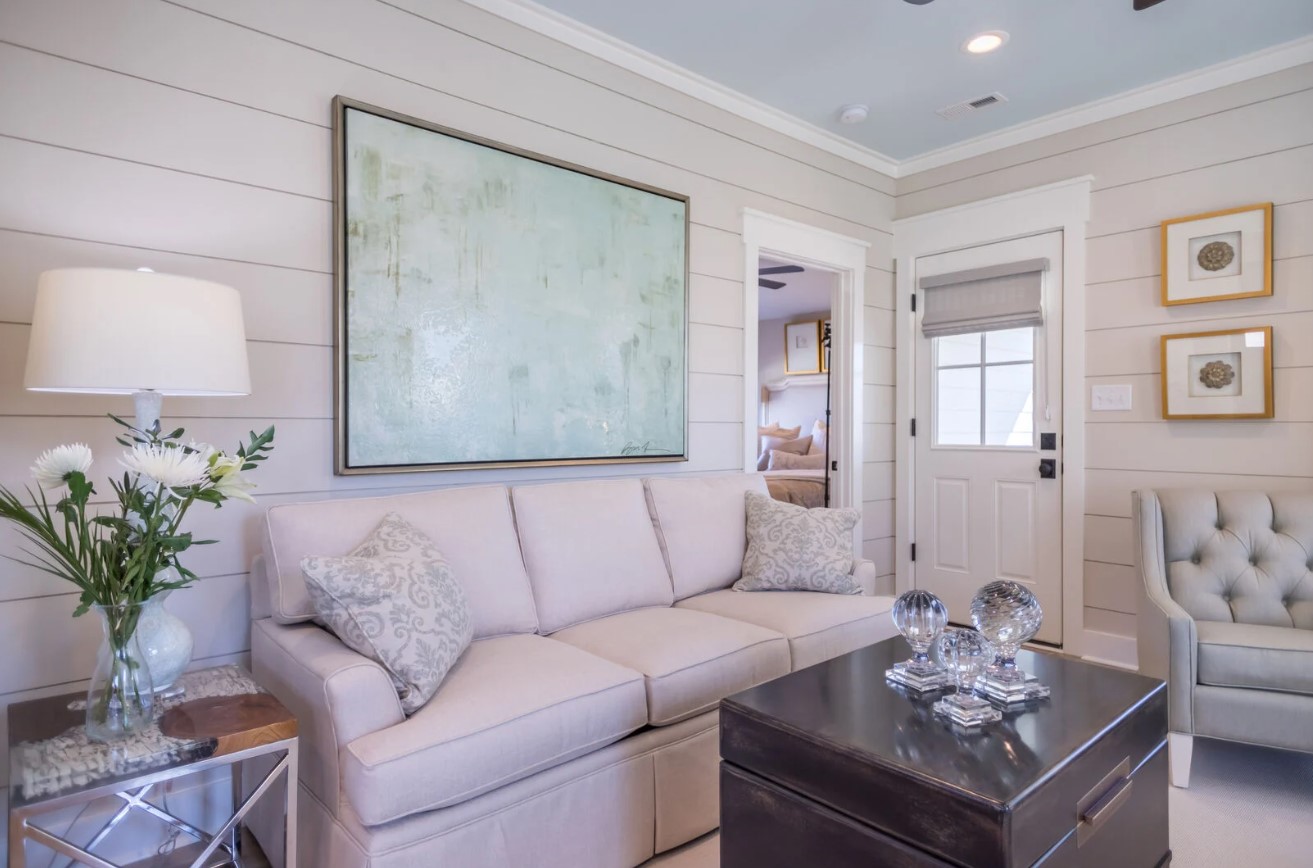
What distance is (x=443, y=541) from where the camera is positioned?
2129mm

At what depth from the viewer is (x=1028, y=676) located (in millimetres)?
1698

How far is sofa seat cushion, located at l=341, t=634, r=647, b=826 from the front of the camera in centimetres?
143

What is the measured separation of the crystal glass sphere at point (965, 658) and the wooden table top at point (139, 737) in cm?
145

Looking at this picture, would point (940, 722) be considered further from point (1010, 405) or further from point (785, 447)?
point (785, 447)

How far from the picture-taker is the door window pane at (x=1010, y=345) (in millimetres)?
3791

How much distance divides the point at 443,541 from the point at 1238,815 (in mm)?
2564

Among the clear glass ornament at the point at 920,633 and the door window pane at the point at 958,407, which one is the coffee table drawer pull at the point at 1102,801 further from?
the door window pane at the point at 958,407

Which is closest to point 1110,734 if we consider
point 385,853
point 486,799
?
point 486,799

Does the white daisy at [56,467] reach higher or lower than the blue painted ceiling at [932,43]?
lower

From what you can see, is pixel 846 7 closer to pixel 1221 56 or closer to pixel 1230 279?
pixel 1221 56

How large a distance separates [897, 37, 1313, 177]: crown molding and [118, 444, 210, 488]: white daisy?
4.05 meters

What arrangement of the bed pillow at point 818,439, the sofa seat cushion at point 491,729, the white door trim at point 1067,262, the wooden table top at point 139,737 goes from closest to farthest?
the wooden table top at point 139,737, the sofa seat cushion at point 491,729, the white door trim at point 1067,262, the bed pillow at point 818,439

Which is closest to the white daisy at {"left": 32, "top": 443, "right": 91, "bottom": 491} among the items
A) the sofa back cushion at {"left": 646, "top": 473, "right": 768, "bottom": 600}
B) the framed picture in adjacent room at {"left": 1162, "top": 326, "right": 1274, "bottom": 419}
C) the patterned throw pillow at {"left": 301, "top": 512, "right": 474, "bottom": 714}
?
the patterned throw pillow at {"left": 301, "top": 512, "right": 474, "bottom": 714}

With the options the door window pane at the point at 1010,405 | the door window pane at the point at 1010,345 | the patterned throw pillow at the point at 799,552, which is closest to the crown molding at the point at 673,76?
the door window pane at the point at 1010,345
